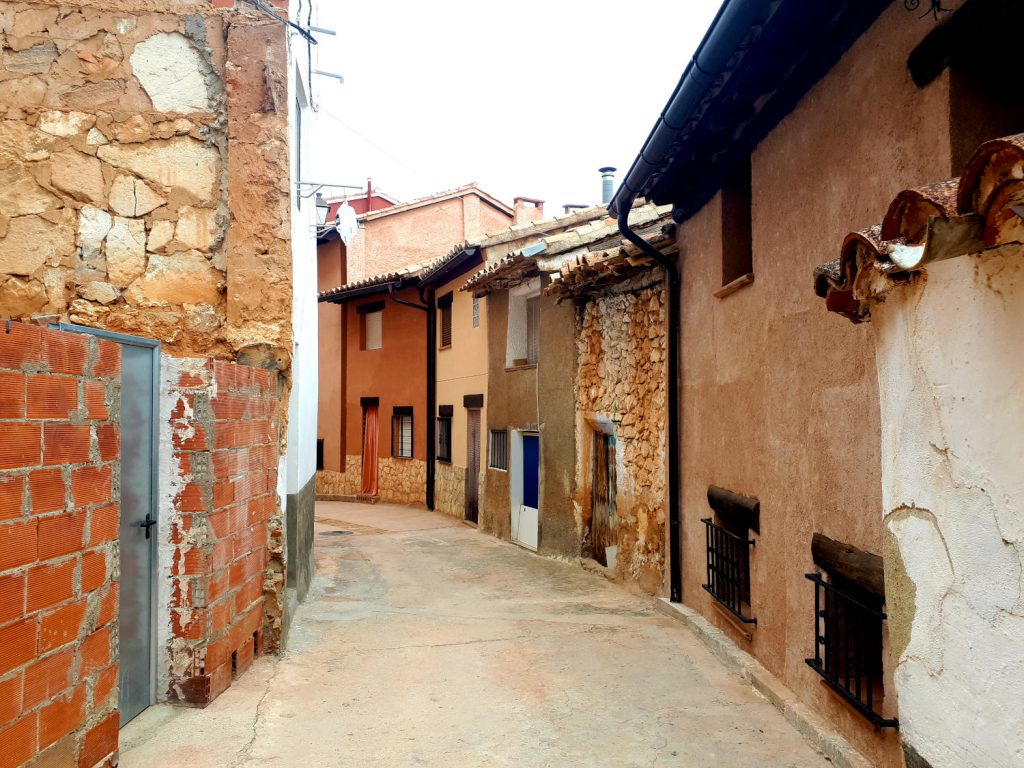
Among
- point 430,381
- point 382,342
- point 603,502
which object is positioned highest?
point 382,342

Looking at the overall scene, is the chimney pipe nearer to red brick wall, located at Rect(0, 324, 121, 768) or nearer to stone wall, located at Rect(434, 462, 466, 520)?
stone wall, located at Rect(434, 462, 466, 520)

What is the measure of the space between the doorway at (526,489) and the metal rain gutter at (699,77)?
6862mm

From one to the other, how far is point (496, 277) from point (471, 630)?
7.40 m

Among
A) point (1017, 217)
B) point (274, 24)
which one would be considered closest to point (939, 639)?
point (1017, 217)

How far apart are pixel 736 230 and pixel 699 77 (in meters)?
2.13

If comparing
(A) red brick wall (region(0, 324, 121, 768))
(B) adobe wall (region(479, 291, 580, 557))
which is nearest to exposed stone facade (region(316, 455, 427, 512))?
(B) adobe wall (region(479, 291, 580, 557))

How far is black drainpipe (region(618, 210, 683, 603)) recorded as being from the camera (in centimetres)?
821

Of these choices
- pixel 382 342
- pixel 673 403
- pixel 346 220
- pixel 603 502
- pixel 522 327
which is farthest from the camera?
pixel 382 342

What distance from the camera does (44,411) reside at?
312 cm

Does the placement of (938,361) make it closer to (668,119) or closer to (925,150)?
(925,150)

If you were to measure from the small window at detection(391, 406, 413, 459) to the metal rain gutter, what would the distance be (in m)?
13.8

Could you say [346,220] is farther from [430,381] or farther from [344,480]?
[344,480]

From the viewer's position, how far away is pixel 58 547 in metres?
3.20

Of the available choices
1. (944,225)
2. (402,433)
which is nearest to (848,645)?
(944,225)
